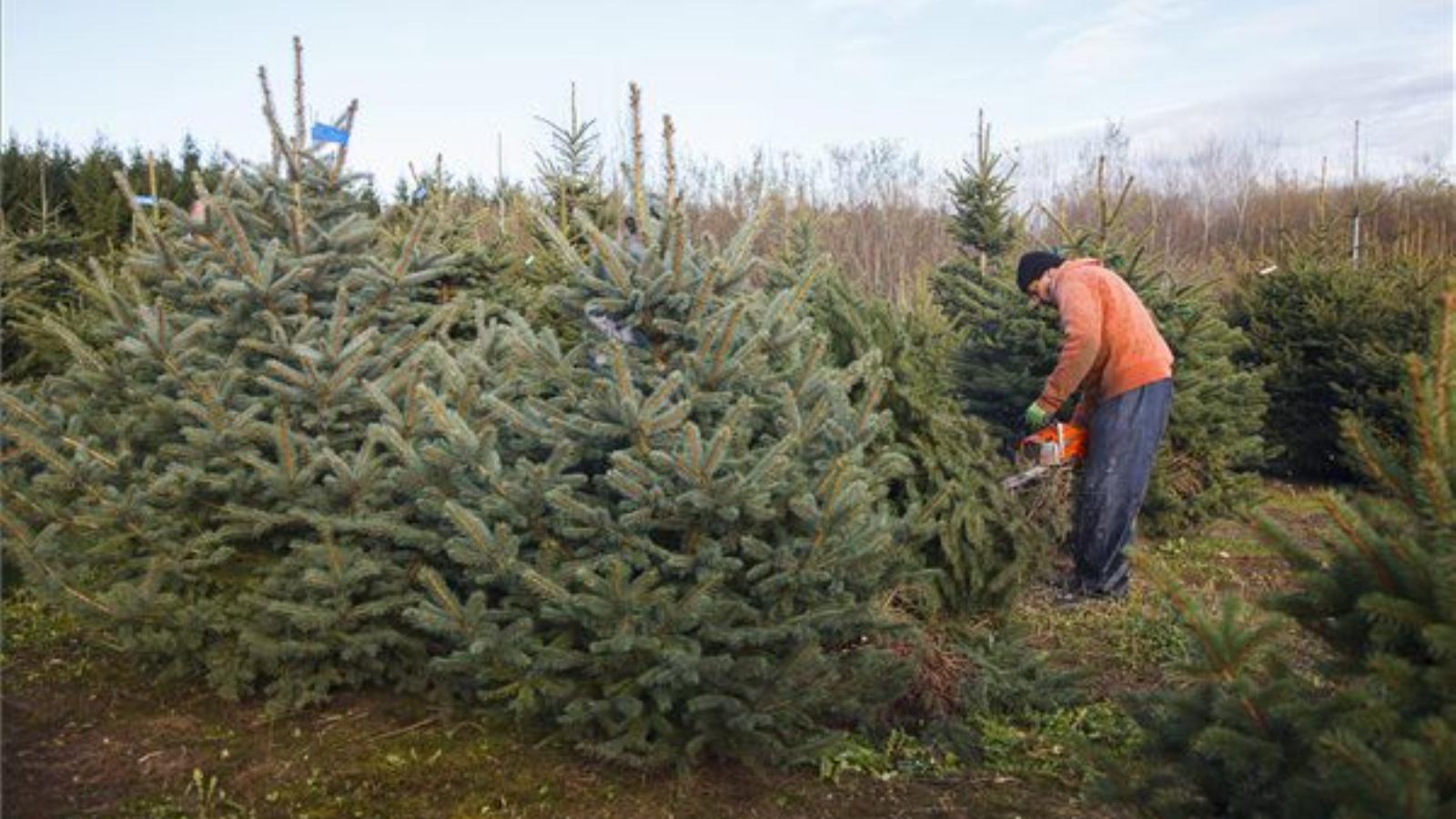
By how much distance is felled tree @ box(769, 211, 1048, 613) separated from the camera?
4754mm

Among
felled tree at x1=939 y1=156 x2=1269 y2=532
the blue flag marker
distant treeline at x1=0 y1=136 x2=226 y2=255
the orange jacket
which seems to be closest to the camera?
the blue flag marker

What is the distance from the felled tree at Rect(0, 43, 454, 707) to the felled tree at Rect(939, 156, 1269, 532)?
13.3ft

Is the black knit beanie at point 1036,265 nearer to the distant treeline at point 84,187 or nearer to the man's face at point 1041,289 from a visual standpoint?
the man's face at point 1041,289

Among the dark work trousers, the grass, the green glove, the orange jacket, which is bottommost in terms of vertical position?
the grass

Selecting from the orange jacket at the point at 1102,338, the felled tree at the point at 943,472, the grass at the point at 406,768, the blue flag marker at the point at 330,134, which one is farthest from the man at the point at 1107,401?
the blue flag marker at the point at 330,134

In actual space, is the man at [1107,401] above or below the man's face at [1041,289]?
below

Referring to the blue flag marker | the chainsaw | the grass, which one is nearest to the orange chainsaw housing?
the chainsaw

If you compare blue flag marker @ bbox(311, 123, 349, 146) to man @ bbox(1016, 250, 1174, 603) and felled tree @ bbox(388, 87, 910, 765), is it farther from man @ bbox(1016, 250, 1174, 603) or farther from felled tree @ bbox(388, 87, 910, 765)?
man @ bbox(1016, 250, 1174, 603)

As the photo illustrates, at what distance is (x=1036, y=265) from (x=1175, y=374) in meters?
1.56

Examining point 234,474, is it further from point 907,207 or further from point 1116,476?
point 907,207

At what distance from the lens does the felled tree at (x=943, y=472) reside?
475 centimetres

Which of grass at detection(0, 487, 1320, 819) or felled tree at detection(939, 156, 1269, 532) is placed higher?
felled tree at detection(939, 156, 1269, 532)

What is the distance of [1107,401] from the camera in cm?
659

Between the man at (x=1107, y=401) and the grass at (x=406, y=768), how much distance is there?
1.98 m
